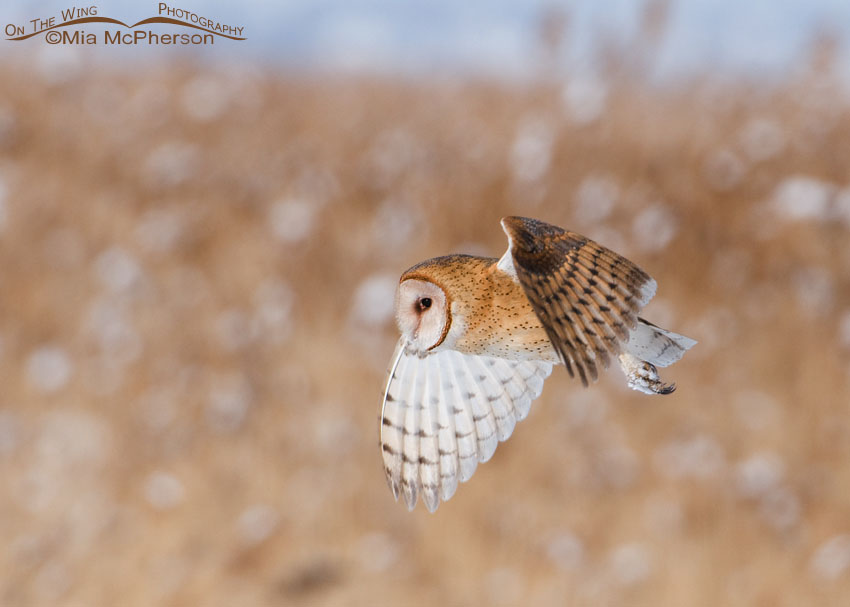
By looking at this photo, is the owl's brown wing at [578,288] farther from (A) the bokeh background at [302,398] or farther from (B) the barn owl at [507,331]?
(A) the bokeh background at [302,398]

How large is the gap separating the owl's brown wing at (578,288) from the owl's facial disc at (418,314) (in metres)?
0.03

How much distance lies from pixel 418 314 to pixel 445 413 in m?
0.05

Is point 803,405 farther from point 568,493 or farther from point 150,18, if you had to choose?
point 150,18

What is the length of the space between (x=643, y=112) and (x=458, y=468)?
5.28 ft

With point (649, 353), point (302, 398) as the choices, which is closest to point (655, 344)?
point (649, 353)

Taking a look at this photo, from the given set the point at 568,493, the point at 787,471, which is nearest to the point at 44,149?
the point at 568,493

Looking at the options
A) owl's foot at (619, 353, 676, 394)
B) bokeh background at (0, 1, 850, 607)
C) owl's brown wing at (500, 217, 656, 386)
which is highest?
bokeh background at (0, 1, 850, 607)

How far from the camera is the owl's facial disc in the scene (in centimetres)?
28

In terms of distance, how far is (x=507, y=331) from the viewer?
290 mm

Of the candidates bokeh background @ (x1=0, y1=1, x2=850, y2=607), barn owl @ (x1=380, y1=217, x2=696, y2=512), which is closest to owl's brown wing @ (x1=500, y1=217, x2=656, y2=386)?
barn owl @ (x1=380, y1=217, x2=696, y2=512)

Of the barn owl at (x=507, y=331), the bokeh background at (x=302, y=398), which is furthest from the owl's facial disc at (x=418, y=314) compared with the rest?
the bokeh background at (x=302, y=398)

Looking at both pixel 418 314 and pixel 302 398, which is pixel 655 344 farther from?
pixel 302 398

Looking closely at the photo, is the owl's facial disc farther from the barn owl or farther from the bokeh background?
the bokeh background

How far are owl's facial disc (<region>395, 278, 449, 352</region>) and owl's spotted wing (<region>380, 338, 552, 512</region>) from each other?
14 mm
